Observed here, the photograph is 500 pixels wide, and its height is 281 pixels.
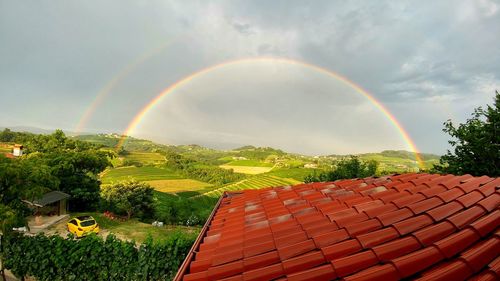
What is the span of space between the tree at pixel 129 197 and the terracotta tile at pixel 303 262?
89.9 feet

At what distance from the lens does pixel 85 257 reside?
1007cm

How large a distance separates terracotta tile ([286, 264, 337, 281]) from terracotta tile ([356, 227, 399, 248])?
46 cm

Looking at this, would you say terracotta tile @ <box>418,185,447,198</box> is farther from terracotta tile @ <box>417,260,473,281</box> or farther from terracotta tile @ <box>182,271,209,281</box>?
terracotta tile @ <box>182,271,209,281</box>

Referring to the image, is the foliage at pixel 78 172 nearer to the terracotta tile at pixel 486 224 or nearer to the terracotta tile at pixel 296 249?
the terracotta tile at pixel 296 249

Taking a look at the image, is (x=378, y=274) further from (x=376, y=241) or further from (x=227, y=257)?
(x=227, y=257)

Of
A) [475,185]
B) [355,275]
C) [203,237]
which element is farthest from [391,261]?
[203,237]

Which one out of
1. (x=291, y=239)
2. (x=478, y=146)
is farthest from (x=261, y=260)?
(x=478, y=146)

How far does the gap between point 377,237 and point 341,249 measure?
0.36 m

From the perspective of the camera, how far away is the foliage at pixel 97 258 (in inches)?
379

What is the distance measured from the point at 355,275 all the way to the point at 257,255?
1194 millimetres

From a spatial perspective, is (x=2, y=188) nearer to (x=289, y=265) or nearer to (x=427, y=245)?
(x=289, y=265)

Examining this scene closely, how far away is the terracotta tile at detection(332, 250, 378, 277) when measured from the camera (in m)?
2.33

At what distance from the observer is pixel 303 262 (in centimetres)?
266

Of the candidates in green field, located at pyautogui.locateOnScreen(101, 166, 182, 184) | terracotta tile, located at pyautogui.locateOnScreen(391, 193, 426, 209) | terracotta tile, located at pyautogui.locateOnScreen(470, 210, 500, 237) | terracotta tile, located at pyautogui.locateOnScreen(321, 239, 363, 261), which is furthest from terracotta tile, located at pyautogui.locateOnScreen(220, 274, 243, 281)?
green field, located at pyautogui.locateOnScreen(101, 166, 182, 184)
